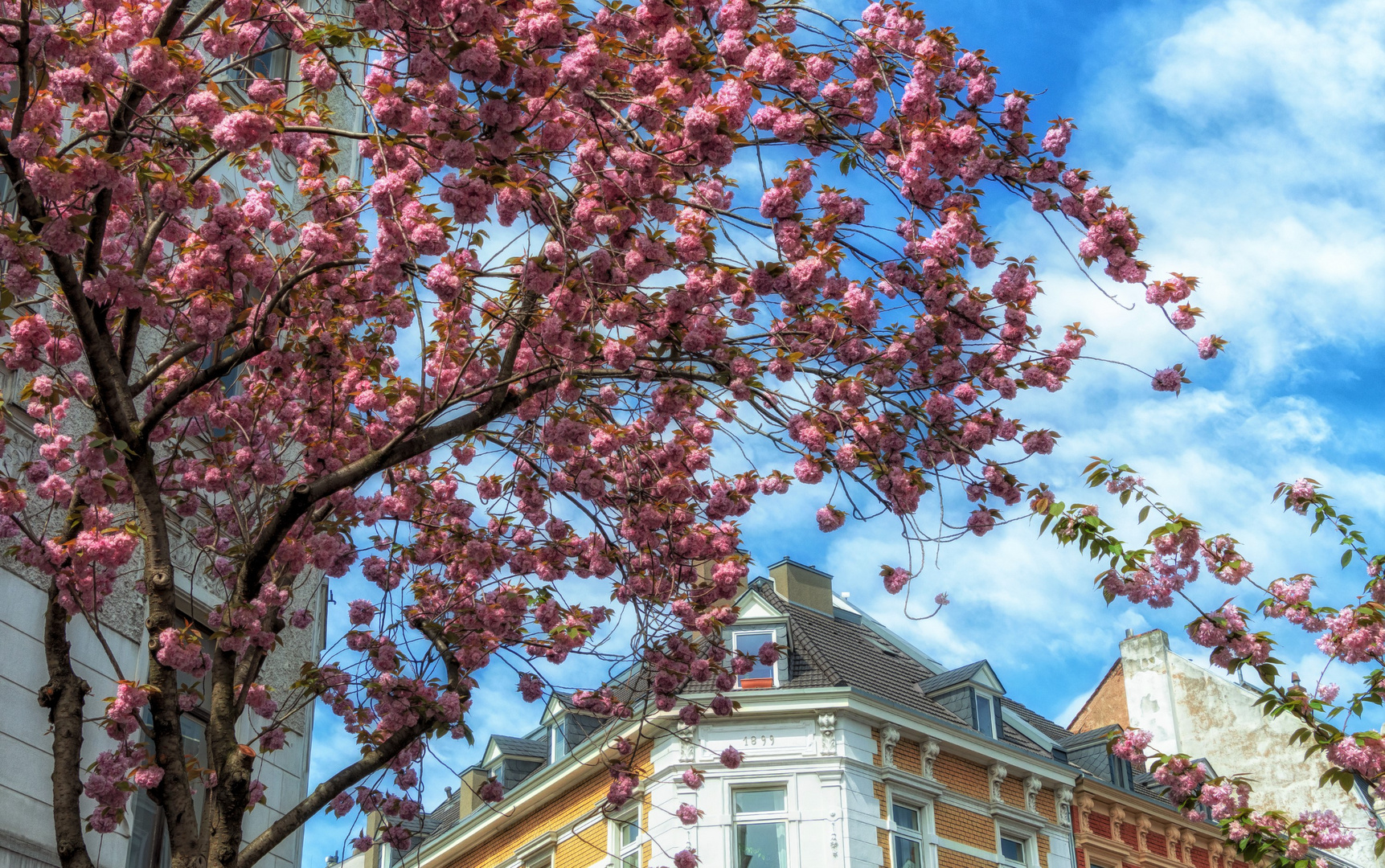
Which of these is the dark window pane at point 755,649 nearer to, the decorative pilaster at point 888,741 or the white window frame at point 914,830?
the decorative pilaster at point 888,741

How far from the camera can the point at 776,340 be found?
8.16 metres

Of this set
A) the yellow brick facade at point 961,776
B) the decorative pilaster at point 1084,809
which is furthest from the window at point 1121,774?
the yellow brick facade at point 961,776

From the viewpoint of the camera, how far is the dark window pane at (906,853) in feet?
71.6

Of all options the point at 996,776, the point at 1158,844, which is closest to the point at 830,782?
the point at 996,776

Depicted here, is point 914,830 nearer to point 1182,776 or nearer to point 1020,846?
point 1020,846

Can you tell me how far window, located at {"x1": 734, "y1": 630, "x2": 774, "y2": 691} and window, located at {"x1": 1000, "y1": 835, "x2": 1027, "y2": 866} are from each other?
202 inches

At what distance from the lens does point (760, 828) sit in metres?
21.5

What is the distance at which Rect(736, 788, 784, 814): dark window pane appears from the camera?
2175 cm

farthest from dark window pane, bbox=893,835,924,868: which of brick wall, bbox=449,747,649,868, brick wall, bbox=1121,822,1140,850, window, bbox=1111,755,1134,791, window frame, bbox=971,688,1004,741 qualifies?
window, bbox=1111,755,1134,791

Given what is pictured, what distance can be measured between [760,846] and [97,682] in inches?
527

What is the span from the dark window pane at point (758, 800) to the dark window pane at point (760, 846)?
0.29 m

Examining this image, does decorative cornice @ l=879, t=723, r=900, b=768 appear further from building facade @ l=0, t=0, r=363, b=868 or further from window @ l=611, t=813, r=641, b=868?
building facade @ l=0, t=0, r=363, b=868

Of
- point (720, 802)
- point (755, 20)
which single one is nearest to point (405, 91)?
point (755, 20)

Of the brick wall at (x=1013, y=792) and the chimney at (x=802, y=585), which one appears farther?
the chimney at (x=802, y=585)
